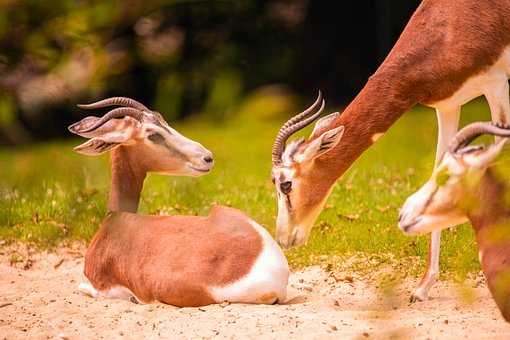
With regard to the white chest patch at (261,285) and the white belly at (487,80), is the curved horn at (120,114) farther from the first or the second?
the white belly at (487,80)

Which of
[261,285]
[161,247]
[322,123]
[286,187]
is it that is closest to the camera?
[261,285]

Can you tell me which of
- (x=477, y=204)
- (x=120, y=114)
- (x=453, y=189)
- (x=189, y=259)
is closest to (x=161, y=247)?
(x=189, y=259)

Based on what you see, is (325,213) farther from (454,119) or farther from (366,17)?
(366,17)

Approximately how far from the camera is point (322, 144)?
5770mm

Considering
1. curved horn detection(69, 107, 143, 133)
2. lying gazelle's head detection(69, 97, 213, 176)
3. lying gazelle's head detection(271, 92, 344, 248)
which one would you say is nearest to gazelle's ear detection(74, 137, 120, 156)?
lying gazelle's head detection(69, 97, 213, 176)

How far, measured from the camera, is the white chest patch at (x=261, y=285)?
16.9 feet

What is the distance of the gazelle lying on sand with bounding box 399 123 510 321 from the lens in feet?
14.1

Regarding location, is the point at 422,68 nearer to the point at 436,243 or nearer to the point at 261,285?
the point at 436,243

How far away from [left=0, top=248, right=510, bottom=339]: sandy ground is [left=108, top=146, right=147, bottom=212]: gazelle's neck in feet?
2.20

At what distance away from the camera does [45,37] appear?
125cm

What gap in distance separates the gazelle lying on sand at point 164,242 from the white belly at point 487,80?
1.46 metres

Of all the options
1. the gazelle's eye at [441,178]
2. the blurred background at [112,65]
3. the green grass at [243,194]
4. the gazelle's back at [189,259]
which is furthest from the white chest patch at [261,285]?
the blurred background at [112,65]

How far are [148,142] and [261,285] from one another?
134cm

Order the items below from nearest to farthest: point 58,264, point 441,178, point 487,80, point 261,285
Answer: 1. point 441,178
2. point 261,285
3. point 487,80
4. point 58,264
